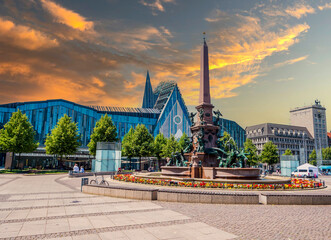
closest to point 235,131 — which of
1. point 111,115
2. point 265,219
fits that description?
point 111,115

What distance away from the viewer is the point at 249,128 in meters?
131

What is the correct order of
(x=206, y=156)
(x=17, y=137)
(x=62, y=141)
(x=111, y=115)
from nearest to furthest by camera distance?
(x=206, y=156) → (x=17, y=137) → (x=62, y=141) → (x=111, y=115)

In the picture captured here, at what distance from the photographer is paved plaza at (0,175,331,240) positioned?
7.79m

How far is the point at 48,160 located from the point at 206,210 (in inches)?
2647

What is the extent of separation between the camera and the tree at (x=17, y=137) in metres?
40.9

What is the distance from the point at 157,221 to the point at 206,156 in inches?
691

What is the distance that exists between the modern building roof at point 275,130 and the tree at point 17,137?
101896 millimetres

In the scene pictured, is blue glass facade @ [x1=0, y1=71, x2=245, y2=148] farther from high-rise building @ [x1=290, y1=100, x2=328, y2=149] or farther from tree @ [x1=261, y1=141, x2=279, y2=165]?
high-rise building @ [x1=290, y1=100, x2=328, y2=149]

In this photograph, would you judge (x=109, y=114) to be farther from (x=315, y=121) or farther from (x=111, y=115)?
(x=315, y=121)

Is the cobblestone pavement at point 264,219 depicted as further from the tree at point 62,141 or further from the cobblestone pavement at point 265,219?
the tree at point 62,141

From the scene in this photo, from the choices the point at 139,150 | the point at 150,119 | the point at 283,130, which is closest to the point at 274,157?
the point at 139,150

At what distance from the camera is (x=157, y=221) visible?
9406mm

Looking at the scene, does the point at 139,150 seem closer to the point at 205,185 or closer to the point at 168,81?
the point at 205,185

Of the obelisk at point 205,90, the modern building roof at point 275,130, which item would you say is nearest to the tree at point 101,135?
the obelisk at point 205,90
